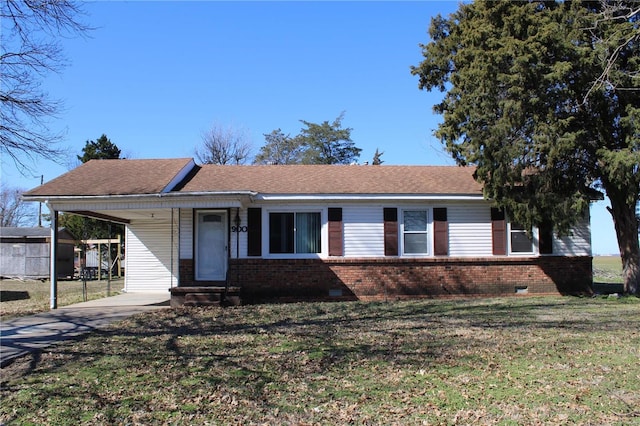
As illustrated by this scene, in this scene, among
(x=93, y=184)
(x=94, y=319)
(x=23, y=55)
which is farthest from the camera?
(x=93, y=184)

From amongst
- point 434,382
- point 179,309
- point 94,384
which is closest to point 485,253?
point 179,309

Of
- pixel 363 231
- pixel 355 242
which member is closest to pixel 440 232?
pixel 363 231

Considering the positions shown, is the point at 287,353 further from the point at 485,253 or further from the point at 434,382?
the point at 485,253

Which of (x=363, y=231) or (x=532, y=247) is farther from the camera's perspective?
(x=532, y=247)

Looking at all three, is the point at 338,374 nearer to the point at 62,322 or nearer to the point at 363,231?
the point at 62,322

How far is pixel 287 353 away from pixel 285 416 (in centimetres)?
236

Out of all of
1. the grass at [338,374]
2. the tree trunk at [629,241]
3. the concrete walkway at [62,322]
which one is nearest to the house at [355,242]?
the tree trunk at [629,241]

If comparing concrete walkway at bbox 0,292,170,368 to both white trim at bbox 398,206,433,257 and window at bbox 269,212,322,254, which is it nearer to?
window at bbox 269,212,322,254

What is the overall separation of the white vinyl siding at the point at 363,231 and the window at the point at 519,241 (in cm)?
389

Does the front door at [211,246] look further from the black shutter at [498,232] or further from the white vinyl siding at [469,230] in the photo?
the black shutter at [498,232]

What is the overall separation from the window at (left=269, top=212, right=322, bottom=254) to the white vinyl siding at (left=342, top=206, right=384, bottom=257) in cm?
84

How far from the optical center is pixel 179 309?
12.4 metres

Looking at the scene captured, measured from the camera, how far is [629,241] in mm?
14352

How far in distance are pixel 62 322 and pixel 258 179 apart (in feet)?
23.0
